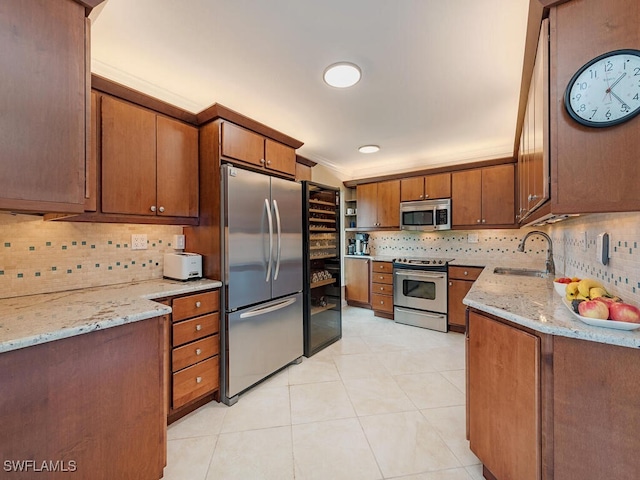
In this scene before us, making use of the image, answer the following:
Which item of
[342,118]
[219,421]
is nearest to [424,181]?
[342,118]

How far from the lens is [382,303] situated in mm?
4113

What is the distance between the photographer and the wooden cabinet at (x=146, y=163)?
5.73ft

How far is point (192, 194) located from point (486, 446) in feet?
8.10

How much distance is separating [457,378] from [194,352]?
221 centimetres

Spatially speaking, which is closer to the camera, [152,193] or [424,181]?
[152,193]

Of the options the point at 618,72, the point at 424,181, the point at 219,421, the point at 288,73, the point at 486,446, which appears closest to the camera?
the point at 618,72

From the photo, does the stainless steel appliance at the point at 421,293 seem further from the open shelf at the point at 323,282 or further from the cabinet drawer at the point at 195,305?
the cabinet drawer at the point at 195,305

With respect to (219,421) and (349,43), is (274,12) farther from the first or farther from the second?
(219,421)

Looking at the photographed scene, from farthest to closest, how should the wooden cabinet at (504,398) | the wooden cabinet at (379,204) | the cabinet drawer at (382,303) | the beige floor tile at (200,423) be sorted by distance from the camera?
1. the wooden cabinet at (379,204)
2. the cabinet drawer at (382,303)
3. the beige floor tile at (200,423)
4. the wooden cabinet at (504,398)

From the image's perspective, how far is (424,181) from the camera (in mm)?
3982

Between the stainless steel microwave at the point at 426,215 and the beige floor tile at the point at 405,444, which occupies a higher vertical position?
the stainless steel microwave at the point at 426,215

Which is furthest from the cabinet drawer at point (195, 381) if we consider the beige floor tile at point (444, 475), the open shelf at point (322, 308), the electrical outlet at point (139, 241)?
the beige floor tile at point (444, 475)

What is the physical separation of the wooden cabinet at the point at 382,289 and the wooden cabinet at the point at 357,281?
159 mm

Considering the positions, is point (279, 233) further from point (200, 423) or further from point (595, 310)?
point (595, 310)
